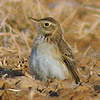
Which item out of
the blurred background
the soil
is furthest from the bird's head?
the blurred background

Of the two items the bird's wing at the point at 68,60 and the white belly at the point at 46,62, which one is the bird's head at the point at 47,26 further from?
the white belly at the point at 46,62

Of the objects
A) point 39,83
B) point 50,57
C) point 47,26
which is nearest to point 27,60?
point 47,26

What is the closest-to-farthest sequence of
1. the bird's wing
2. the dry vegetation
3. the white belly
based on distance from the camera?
the dry vegetation < the white belly < the bird's wing

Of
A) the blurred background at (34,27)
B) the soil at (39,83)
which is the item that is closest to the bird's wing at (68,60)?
the soil at (39,83)

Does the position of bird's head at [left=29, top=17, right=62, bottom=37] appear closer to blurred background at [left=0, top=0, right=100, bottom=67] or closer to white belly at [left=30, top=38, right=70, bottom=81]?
white belly at [left=30, top=38, right=70, bottom=81]

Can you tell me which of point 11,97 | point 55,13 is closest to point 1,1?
point 55,13

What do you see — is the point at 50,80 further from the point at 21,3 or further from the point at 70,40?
the point at 70,40

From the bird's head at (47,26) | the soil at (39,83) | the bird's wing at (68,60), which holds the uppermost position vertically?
the bird's head at (47,26)

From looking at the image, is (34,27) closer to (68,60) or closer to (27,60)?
(27,60)
